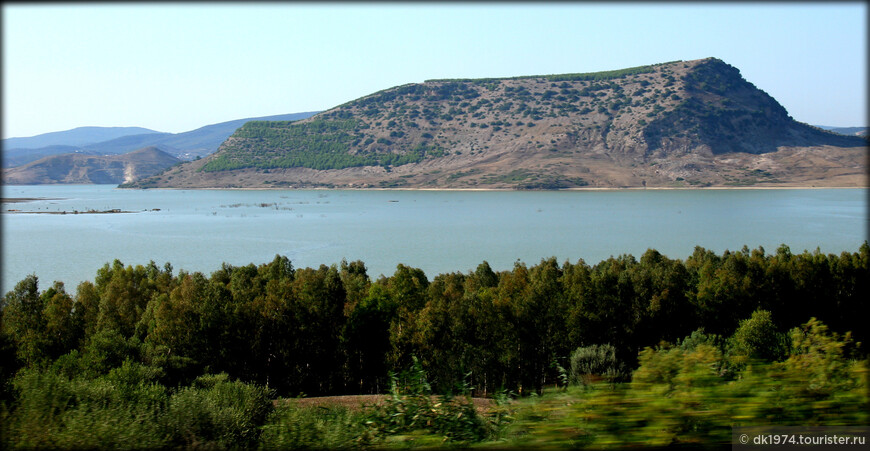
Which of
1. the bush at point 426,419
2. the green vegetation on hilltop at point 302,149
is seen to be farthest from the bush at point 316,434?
the green vegetation on hilltop at point 302,149

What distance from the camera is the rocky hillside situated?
92.9 metres

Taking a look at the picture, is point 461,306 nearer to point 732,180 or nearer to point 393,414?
point 393,414

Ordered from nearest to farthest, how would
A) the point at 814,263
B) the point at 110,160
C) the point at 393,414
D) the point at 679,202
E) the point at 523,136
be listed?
the point at 393,414, the point at 814,263, the point at 679,202, the point at 523,136, the point at 110,160

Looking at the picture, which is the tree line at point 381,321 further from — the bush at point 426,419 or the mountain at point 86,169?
the mountain at point 86,169

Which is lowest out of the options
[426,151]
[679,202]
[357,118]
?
[679,202]

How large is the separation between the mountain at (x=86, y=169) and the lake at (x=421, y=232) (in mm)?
53685

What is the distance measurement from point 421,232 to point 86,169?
4751 inches

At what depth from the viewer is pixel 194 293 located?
15484 mm

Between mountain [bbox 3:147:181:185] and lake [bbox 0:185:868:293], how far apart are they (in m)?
53.7

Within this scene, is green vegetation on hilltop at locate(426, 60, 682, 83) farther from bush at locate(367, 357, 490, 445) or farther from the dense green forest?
bush at locate(367, 357, 490, 445)

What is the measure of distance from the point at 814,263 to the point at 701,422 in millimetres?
19959

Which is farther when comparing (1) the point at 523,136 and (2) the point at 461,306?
(1) the point at 523,136

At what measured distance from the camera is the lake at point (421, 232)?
109 feet

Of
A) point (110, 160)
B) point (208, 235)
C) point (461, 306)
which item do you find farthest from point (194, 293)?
point (110, 160)
